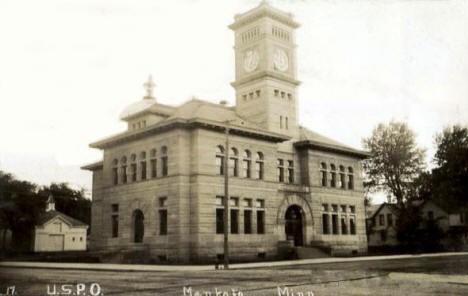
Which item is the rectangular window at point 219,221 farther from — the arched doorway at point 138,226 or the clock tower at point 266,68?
the clock tower at point 266,68

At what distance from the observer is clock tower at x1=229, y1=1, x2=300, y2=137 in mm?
41812

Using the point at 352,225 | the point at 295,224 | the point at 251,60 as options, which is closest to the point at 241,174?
the point at 295,224

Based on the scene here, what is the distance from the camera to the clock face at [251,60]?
42.8 metres

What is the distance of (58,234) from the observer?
209ft

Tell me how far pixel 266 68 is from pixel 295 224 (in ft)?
44.1

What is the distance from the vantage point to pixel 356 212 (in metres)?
46.4

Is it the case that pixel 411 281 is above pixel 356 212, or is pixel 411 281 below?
below

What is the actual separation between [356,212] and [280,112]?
Result: 12567 mm

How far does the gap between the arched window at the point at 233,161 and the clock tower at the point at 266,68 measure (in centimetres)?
590

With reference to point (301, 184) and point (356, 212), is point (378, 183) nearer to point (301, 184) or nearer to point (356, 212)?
point (356, 212)

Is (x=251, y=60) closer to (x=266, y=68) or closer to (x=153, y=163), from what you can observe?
(x=266, y=68)

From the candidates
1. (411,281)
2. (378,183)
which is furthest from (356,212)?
(411,281)

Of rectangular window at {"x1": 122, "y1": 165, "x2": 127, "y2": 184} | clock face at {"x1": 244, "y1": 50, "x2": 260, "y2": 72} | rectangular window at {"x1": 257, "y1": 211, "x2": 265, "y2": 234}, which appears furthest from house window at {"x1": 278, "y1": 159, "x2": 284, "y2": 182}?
rectangular window at {"x1": 122, "y1": 165, "x2": 127, "y2": 184}

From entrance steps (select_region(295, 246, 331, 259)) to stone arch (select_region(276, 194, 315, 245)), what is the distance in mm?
1386
